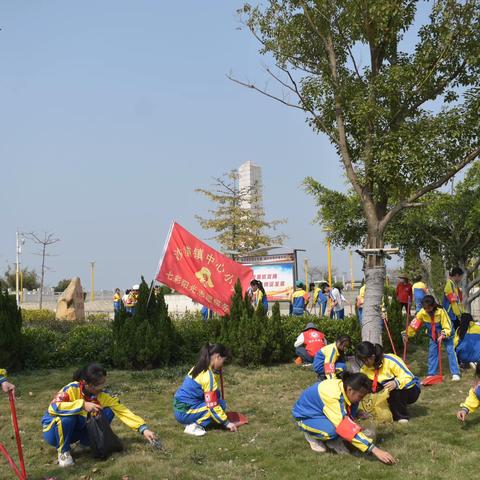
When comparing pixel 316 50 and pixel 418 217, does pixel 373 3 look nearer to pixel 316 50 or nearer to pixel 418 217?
pixel 316 50

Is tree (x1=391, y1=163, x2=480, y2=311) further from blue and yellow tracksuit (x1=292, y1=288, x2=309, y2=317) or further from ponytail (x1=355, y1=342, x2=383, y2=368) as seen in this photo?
ponytail (x1=355, y1=342, x2=383, y2=368)

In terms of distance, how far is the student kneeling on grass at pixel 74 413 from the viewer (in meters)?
5.67

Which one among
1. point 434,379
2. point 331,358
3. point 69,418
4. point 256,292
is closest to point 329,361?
point 331,358

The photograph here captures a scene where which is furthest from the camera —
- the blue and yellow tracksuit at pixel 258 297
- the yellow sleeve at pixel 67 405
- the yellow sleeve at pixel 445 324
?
the blue and yellow tracksuit at pixel 258 297

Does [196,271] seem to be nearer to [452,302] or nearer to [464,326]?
[452,302]

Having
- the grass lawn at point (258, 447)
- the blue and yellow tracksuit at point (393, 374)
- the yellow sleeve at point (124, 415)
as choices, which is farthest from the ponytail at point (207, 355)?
the blue and yellow tracksuit at point (393, 374)

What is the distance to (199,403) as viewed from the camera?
6723mm

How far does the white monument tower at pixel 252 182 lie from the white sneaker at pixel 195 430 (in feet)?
96.3

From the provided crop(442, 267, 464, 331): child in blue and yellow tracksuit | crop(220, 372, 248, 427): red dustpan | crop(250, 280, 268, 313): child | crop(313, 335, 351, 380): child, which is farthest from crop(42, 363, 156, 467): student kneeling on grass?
crop(250, 280, 268, 313): child

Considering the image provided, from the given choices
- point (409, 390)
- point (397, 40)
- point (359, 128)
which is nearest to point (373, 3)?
point (397, 40)

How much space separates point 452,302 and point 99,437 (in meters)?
6.60

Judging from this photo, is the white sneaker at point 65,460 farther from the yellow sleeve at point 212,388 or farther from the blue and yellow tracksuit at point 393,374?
the blue and yellow tracksuit at point 393,374

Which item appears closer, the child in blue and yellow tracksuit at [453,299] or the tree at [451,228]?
the child in blue and yellow tracksuit at [453,299]

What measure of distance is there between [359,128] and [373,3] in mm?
2074
